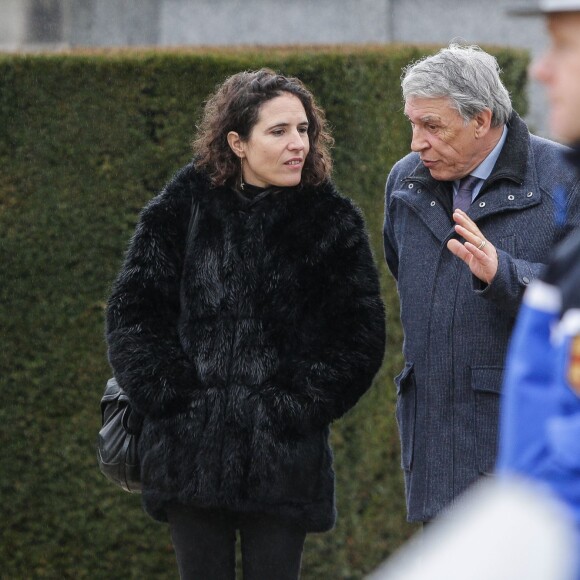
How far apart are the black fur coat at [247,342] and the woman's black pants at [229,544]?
0.07 m

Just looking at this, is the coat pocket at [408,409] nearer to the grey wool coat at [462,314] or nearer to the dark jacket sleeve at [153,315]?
the grey wool coat at [462,314]

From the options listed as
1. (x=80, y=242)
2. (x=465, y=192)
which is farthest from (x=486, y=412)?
(x=80, y=242)

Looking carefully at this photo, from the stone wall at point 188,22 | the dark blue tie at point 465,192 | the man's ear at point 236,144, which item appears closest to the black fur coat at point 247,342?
the man's ear at point 236,144

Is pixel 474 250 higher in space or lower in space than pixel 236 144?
lower

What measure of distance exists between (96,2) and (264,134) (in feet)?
17.2

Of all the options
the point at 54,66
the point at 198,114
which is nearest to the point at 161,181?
the point at 198,114

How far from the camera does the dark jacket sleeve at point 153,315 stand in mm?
3752

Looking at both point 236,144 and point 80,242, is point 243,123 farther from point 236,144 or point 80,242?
point 80,242

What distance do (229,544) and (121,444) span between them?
45cm

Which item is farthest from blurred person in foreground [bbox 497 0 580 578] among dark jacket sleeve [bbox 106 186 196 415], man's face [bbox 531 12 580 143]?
dark jacket sleeve [bbox 106 186 196 415]

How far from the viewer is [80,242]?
5387 mm

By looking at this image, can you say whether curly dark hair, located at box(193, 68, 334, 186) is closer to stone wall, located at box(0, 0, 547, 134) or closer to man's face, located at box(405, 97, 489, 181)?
man's face, located at box(405, 97, 489, 181)

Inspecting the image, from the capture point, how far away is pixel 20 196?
5363 millimetres

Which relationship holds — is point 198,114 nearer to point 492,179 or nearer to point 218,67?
point 218,67
